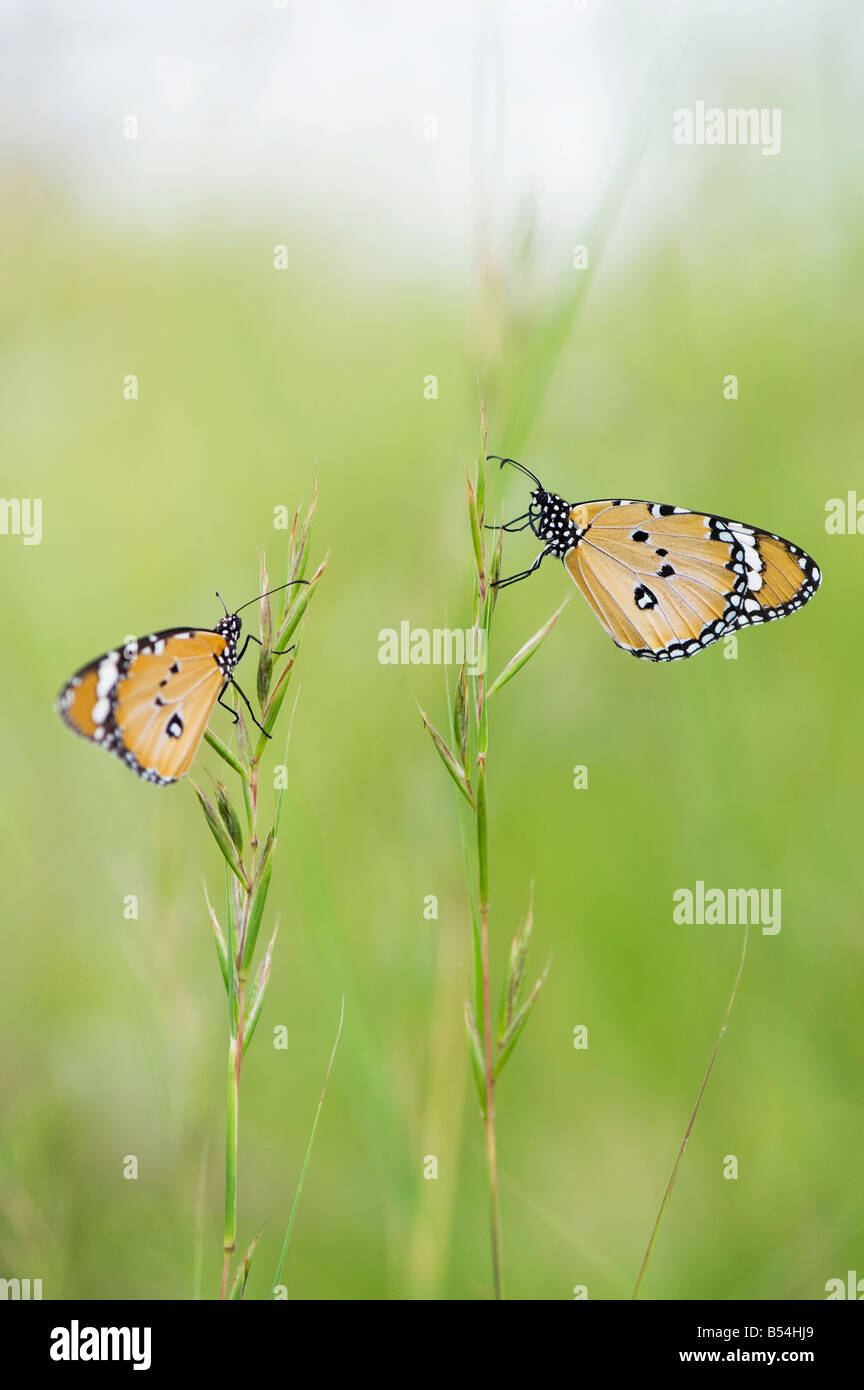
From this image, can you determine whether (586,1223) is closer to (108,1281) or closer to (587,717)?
(108,1281)

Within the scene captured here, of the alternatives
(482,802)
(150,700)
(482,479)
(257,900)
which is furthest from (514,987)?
(150,700)

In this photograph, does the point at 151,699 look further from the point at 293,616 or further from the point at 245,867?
the point at 245,867

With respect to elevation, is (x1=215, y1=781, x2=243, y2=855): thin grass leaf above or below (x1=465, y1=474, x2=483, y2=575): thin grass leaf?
below

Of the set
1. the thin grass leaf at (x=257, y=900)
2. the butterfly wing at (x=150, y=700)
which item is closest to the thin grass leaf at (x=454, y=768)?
the thin grass leaf at (x=257, y=900)

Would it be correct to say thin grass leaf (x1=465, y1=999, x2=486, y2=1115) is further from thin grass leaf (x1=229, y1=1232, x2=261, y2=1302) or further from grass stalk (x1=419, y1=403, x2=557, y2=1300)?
thin grass leaf (x1=229, y1=1232, x2=261, y2=1302)

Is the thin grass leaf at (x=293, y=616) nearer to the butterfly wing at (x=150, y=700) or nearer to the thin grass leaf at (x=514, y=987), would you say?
the butterfly wing at (x=150, y=700)

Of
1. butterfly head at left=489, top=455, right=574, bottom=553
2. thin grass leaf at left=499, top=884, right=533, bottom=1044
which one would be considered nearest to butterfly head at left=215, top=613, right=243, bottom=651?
butterfly head at left=489, top=455, right=574, bottom=553
